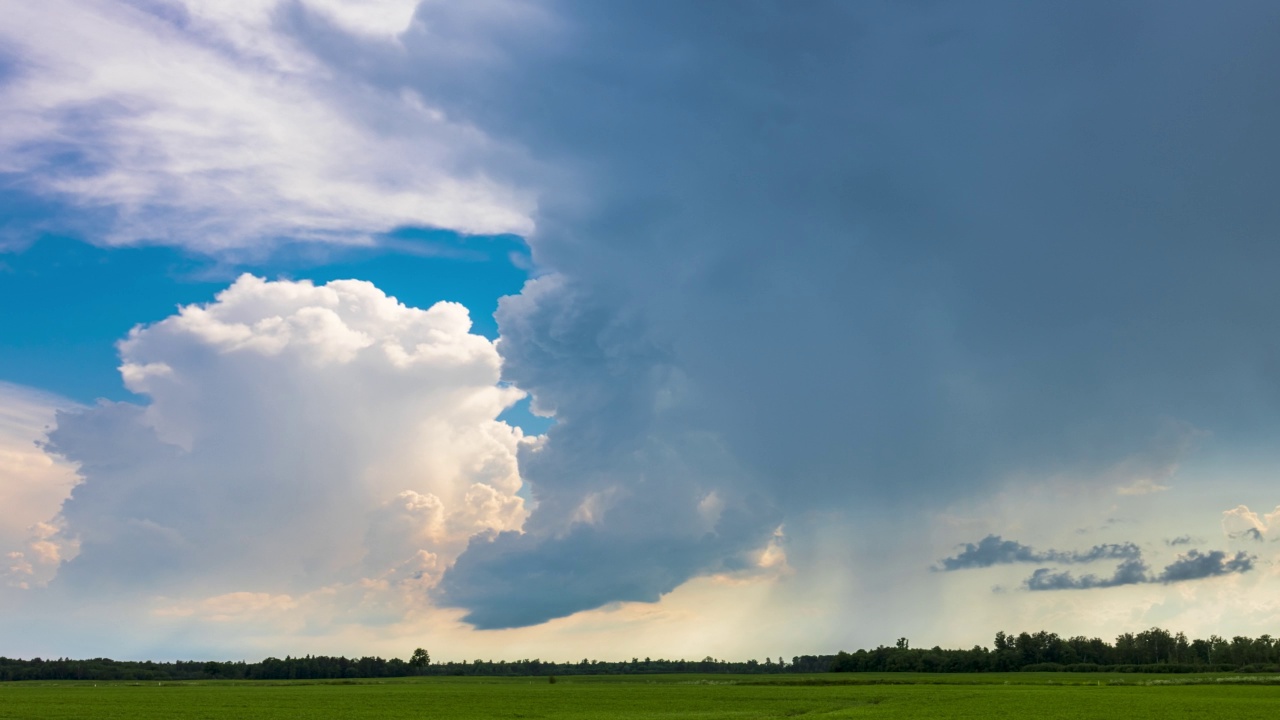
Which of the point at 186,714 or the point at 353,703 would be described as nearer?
the point at 186,714

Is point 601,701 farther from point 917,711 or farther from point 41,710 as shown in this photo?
point 41,710

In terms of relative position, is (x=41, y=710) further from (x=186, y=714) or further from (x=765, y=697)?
(x=765, y=697)

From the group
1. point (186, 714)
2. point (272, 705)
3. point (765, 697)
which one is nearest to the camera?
point (186, 714)

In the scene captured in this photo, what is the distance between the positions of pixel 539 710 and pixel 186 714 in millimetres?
29532

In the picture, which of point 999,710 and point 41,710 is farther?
point 41,710

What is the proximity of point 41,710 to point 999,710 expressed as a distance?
80625 mm

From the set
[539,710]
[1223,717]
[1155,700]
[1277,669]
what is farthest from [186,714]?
[1277,669]

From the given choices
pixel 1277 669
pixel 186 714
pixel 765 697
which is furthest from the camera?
pixel 1277 669

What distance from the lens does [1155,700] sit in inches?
3278

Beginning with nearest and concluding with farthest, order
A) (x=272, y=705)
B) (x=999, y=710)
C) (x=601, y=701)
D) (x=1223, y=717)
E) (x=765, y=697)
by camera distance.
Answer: (x=1223, y=717) → (x=999, y=710) → (x=272, y=705) → (x=601, y=701) → (x=765, y=697)

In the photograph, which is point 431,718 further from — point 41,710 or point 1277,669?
point 1277,669

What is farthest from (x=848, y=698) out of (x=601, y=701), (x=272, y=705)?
(x=272, y=705)

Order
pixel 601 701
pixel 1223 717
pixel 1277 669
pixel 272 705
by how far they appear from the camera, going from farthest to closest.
A: pixel 1277 669 → pixel 601 701 → pixel 272 705 → pixel 1223 717

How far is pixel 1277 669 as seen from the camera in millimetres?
197375
